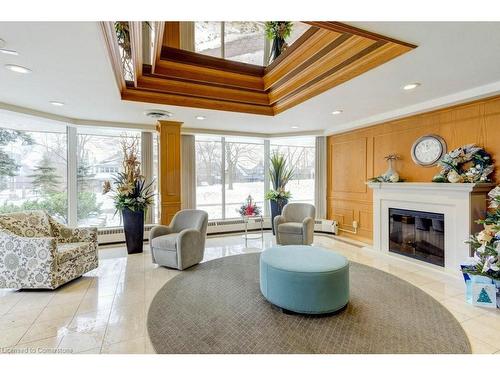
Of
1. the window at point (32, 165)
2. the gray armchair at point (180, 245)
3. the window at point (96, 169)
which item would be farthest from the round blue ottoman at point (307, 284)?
the window at point (32, 165)

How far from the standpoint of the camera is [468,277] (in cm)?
273

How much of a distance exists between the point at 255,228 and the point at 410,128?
3.96 m

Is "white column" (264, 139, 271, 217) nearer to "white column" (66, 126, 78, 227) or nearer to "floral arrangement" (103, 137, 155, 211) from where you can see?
"floral arrangement" (103, 137, 155, 211)

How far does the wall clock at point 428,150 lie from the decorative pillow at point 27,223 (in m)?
5.66

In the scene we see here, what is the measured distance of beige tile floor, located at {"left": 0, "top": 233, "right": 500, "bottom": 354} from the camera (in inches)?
78.6

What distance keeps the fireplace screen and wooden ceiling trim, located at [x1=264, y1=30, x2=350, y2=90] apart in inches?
115

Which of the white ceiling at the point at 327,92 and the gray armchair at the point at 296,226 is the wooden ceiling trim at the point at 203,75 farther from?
the gray armchair at the point at 296,226

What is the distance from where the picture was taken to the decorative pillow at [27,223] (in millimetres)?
3053

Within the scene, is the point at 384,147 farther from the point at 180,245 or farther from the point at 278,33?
the point at 180,245

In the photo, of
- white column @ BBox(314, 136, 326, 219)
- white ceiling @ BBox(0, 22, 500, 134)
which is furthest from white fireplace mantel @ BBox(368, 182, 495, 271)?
white column @ BBox(314, 136, 326, 219)

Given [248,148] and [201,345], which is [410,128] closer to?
[248,148]

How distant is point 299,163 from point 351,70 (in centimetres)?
408
